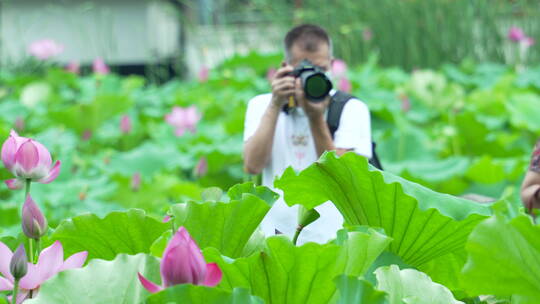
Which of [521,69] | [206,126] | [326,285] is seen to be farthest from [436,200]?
[521,69]

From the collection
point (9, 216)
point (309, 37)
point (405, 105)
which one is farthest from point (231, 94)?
point (309, 37)

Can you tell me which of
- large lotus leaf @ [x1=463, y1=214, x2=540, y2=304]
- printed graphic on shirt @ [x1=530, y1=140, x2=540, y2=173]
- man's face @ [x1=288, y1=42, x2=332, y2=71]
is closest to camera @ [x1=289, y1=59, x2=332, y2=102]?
man's face @ [x1=288, y1=42, x2=332, y2=71]

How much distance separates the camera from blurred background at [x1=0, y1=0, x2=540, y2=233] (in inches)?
128

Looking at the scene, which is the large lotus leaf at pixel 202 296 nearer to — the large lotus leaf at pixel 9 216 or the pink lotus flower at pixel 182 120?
the large lotus leaf at pixel 9 216

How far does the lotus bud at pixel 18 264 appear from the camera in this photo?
0.89 m

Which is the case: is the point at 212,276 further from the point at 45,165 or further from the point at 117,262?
the point at 45,165

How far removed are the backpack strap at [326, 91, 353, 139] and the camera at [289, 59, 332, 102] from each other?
7 centimetres

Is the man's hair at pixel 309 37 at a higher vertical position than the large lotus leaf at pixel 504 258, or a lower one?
higher

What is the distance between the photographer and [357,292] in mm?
812

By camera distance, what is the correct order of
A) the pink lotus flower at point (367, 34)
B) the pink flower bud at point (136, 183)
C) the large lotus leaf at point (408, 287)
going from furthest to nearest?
the pink lotus flower at point (367, 34) → the pink flower bud at point (136, 183) → the large lotus leaf at point (408, 287)

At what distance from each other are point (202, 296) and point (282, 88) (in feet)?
3.78

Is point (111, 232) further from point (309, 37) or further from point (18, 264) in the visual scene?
point (309, 37)

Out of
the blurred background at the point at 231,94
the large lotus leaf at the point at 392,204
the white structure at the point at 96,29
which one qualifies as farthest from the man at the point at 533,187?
the white structure at the point at 96,29

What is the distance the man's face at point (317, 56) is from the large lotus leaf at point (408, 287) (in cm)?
116
